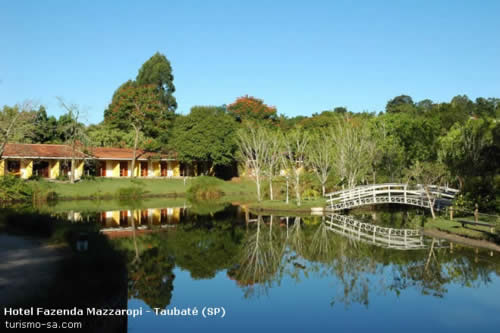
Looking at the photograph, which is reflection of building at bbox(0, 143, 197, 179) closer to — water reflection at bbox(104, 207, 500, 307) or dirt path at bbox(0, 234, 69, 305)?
water reflection at bbox(104, 207, 500, 307)

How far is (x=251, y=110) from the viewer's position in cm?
5778

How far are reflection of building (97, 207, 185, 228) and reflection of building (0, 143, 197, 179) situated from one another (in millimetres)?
12553

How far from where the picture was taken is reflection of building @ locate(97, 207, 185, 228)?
2590 centimetres

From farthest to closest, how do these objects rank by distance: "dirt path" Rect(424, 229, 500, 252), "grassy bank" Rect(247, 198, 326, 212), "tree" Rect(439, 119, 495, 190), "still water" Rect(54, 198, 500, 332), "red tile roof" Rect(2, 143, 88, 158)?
"red tile roof" Rect(2, 143, 88, 158) < "grassy bank" Rect(247, 198, 326, 212) < "tree" Rect(439, 119, 495, 190) < "dirt path" Rect(424, 229, 500, 252) < "still water" Rect(54, 198, 500, 332)

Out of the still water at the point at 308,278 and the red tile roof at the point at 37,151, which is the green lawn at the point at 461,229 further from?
the red tile roof at the point at 37,151

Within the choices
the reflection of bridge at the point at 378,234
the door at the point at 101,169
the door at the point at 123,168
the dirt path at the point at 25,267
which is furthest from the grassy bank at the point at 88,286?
the door at the point at 123,168

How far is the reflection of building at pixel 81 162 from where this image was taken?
135 feet

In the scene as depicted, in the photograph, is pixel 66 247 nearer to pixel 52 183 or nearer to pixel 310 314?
pixel 310 314

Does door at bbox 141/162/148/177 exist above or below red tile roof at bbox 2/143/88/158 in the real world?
below

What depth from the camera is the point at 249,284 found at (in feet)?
47.0

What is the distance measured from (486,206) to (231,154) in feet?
99.3

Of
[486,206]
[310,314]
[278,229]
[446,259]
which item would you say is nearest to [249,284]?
[310,314]

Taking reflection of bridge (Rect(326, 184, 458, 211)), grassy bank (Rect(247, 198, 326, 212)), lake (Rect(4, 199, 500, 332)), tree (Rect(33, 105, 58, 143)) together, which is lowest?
lake (Rect(4, 199, 500, 332))

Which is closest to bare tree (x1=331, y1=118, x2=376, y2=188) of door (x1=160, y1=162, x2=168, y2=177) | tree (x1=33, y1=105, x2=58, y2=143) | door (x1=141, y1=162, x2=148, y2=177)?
door (x1=160, y1=162, x2=168, y2=177)
